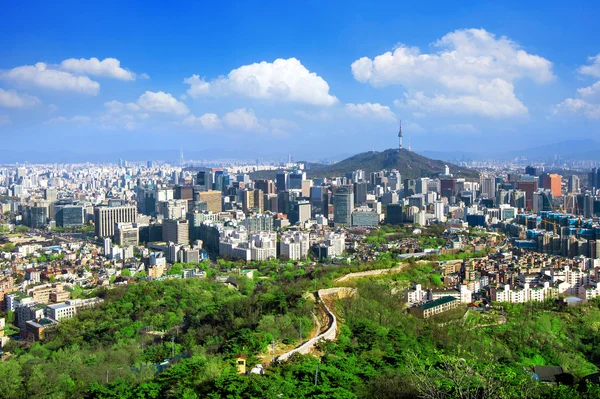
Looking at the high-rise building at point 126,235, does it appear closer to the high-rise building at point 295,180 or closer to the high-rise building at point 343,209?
the high-rise building at point 343,209

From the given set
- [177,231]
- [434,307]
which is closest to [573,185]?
[177,231]

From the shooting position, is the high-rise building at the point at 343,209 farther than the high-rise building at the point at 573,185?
No

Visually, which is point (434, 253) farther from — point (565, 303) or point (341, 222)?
point (341, 222)

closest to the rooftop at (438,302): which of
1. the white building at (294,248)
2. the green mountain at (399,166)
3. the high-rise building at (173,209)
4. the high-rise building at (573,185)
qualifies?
the white building at (294,248)

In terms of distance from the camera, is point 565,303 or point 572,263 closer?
point 565,303

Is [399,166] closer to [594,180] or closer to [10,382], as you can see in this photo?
[594,180]

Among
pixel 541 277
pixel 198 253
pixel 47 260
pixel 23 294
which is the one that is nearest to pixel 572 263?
pixel 541 277

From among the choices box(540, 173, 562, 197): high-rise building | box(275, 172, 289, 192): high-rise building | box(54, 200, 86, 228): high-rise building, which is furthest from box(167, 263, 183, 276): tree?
box(540, 173, 562, 197): high-rise building
